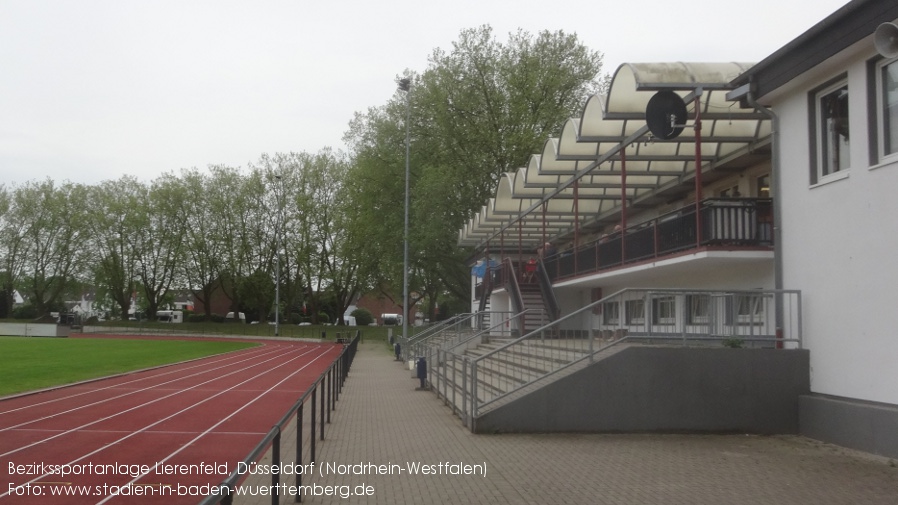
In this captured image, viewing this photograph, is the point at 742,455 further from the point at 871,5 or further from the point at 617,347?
the point at 871,5

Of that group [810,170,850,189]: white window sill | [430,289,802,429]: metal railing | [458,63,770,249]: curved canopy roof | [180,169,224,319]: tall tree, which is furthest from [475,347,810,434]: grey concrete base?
[180,169,224,319]: tall tree

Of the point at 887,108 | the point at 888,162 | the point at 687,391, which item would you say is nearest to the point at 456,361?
the point at 687,391

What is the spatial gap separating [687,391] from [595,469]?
157 inches

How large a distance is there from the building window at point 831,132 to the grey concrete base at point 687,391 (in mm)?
2984

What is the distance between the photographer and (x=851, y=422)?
39.8ft

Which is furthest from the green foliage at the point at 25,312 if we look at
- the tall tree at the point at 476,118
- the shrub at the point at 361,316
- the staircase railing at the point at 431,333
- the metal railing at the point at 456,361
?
the metal railing at the point at 456,361

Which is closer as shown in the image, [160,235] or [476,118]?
[476,118]

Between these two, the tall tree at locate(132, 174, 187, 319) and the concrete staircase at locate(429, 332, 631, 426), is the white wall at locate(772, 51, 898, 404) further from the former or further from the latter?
the tall tree at locate(132, 174, 187, 319)

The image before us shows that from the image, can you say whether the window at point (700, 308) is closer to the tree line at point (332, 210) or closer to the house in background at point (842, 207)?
the house in background at point (842, 207)

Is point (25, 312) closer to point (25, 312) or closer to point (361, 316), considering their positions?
point (25, 312)

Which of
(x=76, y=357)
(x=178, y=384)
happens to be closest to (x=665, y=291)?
(x=178, y=384)

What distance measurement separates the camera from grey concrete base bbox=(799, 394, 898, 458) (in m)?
11.3

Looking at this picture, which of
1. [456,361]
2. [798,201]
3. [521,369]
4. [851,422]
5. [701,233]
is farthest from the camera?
[456,361]

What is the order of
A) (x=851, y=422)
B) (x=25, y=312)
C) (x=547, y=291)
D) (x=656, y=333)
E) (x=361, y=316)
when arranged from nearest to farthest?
(x=851, y=422), (x=656, y=333), (x=547, y=291), (x=25, y=312), (x=361, y=316)
